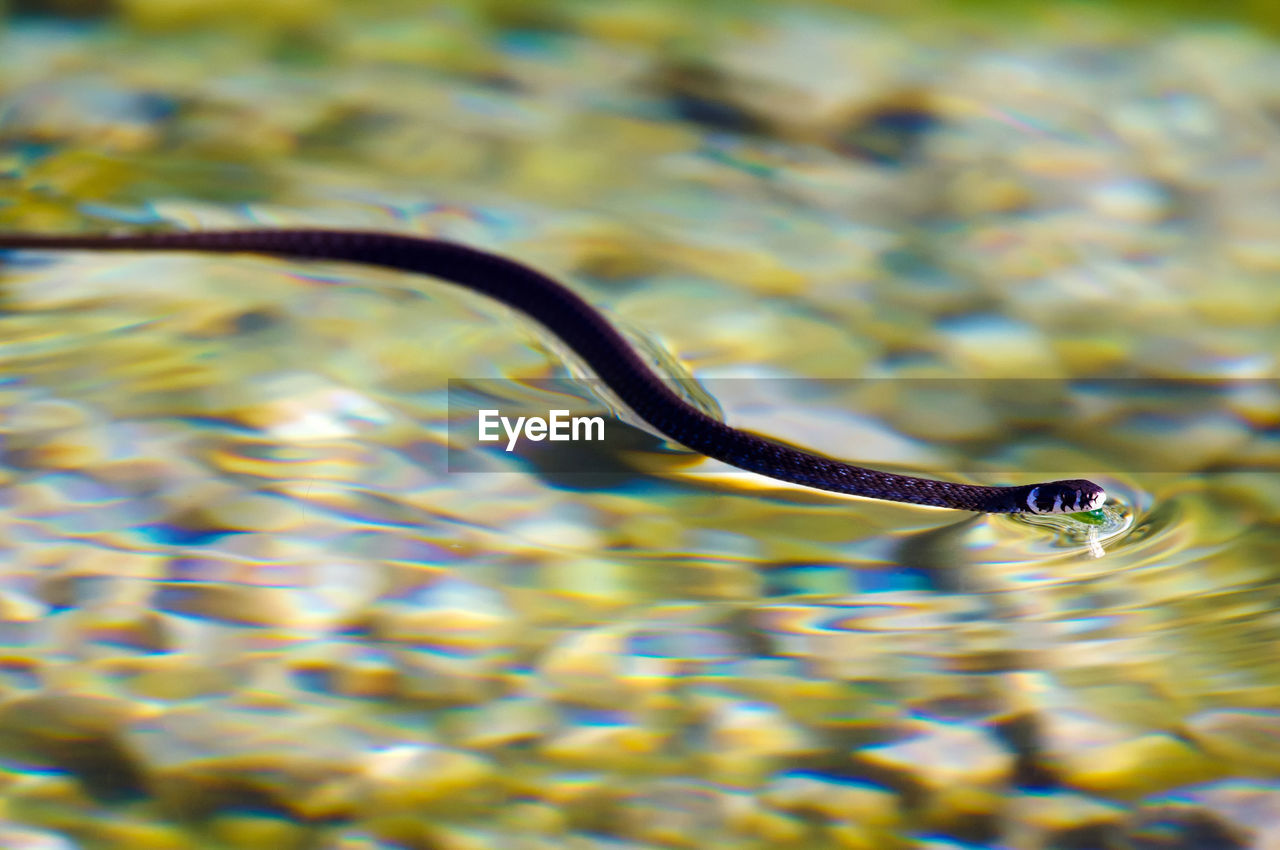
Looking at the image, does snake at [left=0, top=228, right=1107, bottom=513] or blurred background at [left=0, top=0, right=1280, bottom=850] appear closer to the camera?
blurred background at [left=0, top=0, right=1280, bottom=850]

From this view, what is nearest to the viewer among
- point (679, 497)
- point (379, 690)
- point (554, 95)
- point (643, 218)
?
point (379, 690)

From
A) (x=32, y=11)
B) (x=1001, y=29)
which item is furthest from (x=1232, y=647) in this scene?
(x=32, y=11)

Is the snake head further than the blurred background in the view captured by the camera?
Yes

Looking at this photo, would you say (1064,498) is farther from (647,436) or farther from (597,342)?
(597,342)

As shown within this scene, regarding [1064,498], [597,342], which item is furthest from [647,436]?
[1064,498]

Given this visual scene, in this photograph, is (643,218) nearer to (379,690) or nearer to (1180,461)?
(1180,461)
